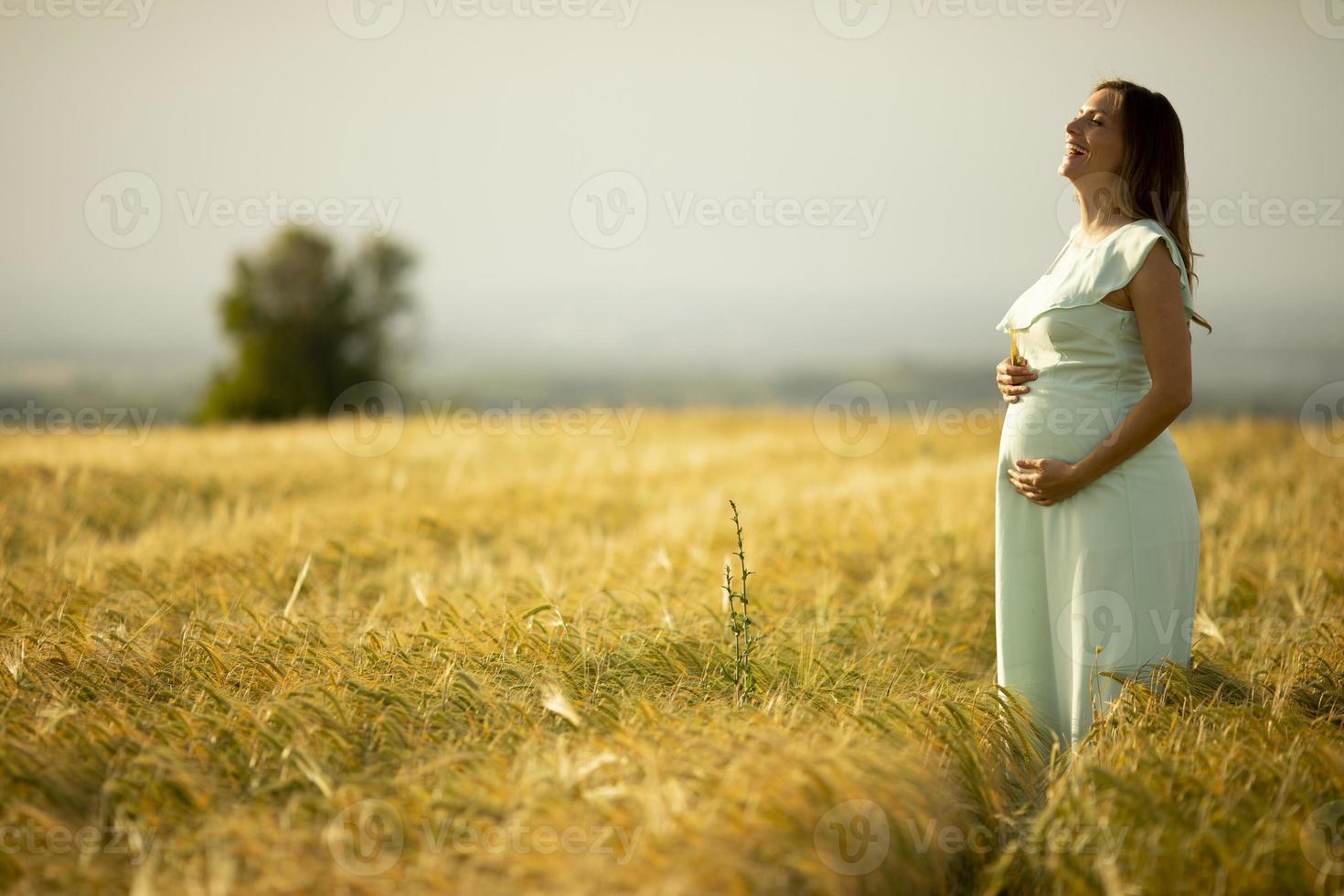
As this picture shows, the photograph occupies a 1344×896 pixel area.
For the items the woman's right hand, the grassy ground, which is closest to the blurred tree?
the grassy ground

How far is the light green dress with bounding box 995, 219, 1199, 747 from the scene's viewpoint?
10.2 feet

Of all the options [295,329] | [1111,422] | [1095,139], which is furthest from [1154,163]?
[295,329]

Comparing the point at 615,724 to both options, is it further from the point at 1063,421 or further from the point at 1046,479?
the point at 1063,421

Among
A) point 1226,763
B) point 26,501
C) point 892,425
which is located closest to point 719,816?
point 1226,763

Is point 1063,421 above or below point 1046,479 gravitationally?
above

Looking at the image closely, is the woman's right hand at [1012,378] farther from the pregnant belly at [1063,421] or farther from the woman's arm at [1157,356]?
the woman's arm at [1157,356]

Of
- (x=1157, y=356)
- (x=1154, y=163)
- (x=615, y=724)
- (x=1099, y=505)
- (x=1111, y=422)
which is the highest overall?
(x=1154, y=163)

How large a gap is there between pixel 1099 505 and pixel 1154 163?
48.1 inches

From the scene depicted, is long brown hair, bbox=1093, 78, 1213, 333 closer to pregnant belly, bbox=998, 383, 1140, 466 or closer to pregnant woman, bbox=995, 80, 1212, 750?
pregnant woman, bbox=995, 80, 1212, 750

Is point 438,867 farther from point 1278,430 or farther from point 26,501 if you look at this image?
point 1278,430

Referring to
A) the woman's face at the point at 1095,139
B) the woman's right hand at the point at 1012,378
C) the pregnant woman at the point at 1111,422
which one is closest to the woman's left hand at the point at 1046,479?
the pregnant woman at the point at 1111,422

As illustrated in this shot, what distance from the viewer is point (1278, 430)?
12883 mm

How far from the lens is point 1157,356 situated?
2.96 m

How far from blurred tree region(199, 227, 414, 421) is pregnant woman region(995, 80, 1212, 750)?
2647 cm
